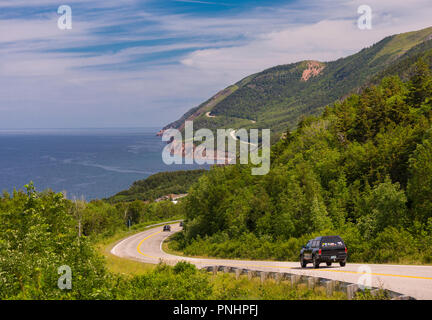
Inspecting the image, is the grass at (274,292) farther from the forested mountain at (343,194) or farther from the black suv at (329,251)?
the forested mountain at (343,194)

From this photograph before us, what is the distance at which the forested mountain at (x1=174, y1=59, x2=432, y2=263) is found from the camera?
3117 cm

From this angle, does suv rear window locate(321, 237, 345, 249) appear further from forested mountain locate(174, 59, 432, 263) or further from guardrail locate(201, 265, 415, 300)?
forested mountain locate(174, 59, 432, 263)

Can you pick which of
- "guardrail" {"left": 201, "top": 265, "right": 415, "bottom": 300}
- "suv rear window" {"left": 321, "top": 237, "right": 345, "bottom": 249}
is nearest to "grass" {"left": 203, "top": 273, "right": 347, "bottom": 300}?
"guardrail" {"left": 201, "top": 265, "right": 415, "bottom": 300}

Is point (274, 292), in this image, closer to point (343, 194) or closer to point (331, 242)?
point (331, 242)

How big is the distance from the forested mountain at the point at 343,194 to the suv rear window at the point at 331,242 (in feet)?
14.2

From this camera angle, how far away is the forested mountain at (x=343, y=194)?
31.2 meters

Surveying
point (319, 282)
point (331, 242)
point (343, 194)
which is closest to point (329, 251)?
point (331, 242)

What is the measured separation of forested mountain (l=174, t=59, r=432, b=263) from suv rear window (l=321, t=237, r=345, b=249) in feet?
14.2

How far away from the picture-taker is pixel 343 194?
144 ft

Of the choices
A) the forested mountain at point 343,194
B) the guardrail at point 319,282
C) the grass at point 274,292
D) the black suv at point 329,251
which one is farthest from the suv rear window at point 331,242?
the grass at point 274,292

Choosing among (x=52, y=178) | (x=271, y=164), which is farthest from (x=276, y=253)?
(x=52, y=178)

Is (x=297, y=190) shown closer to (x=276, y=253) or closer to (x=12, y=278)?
(x=276, y=253)

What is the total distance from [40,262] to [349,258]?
1860 cm

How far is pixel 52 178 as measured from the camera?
19512 cm
